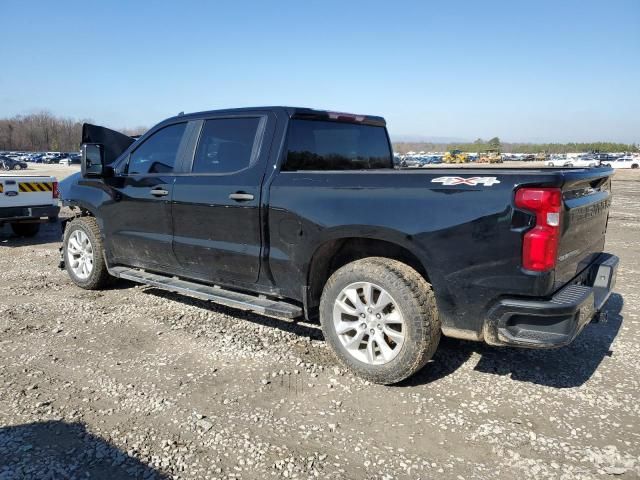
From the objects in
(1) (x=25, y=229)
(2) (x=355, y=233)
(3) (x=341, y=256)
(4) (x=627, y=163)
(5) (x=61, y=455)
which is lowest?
(5) (x=61, y=455)

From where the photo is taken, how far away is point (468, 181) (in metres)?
3.04

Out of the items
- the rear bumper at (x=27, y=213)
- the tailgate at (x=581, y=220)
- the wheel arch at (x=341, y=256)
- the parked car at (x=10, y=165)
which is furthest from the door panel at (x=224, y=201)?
the parked car at (x=10, y=165)

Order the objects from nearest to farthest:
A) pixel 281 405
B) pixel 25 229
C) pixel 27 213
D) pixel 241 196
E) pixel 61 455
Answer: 1. pixel 61 455
2. pixel 281 405
3. pixel 241 196
4. pixel 27 213
5. pixel 25 229

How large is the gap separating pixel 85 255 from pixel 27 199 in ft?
12.4

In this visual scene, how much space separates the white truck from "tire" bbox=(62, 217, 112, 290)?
3275 mm

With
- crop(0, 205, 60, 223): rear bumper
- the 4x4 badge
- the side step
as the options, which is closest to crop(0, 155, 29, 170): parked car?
crop(0, 205, 60, 223): rear bumper

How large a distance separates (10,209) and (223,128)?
5.90 metres

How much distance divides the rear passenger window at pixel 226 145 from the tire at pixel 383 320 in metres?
1.35

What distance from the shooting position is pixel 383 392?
345cm

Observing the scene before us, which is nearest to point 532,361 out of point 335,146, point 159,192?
point 335,146

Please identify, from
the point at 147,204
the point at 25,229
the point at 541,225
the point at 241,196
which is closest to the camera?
the point at 541,225

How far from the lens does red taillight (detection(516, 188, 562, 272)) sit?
2.83 metres

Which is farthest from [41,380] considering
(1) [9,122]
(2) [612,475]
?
(1) [9,122]

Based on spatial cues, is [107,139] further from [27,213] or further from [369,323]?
[369,323]
